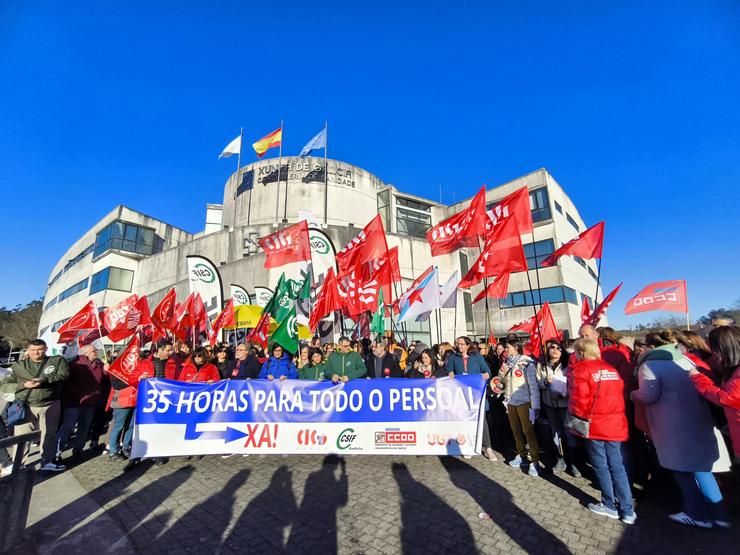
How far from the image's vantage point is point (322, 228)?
83.6 feet

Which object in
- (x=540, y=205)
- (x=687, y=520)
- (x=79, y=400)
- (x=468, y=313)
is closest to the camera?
(x=687, y=520)

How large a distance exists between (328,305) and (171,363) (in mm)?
4654

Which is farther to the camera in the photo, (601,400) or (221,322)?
(221,322)

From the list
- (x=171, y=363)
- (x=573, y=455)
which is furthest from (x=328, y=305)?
(x=573, y=455)

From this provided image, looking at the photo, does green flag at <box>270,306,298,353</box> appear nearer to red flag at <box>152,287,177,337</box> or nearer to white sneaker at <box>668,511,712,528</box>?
white sneaker at <box>668,511,712,528</box>

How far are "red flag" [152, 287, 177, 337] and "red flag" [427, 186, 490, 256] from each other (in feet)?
31.3

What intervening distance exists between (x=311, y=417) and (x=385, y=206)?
114 feet

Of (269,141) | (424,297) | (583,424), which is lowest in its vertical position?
(583,424)

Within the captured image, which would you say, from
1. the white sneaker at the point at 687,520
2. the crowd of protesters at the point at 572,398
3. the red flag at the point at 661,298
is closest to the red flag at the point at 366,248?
the crowd of protesters at the point at 572,398

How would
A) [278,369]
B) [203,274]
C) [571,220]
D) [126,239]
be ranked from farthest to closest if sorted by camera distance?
[571,220]
[126,239]
[203,274]
[278,369]

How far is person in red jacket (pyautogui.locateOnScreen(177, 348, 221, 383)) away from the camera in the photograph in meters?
6.74

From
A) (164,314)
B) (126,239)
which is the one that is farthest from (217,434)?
(126,239)

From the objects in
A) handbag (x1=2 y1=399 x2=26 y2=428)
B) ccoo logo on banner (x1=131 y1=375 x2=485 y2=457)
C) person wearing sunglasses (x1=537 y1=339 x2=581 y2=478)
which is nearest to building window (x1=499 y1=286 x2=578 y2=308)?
person wearing sunglasses (x1=537 y1=339 x2=581 y2=478)

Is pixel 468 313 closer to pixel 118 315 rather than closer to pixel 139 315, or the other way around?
pixel 139 315
